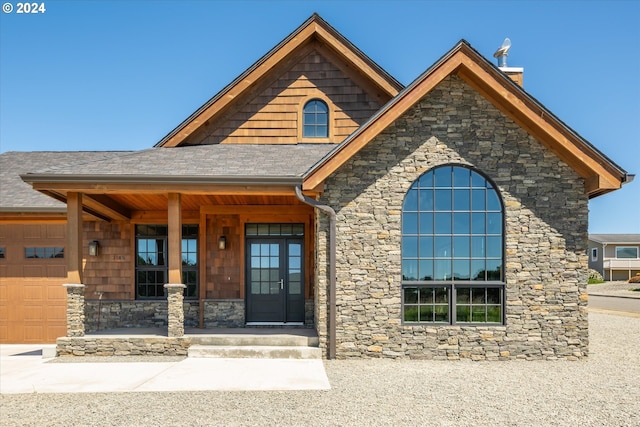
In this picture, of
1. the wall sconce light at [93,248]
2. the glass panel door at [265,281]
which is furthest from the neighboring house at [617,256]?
the wall sconce light at [93,248]

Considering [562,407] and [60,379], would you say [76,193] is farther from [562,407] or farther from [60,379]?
[562,407]

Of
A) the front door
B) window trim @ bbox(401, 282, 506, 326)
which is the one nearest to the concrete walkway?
window trim @ bbox(401, 282, 506, 326)

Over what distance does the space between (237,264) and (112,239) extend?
3.20 m

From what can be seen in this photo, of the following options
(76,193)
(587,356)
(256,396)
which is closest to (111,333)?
(76,193)

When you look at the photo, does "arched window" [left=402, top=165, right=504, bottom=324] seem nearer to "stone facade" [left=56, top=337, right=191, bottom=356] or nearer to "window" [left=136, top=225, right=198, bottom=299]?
"stone facade" [left=56, top=337, right=191, bottom=356]

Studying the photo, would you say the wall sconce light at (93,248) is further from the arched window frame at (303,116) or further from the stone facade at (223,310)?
the arched window frame at (303,116)

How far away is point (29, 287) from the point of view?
10.6m

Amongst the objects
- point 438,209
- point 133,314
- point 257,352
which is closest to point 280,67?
point 438,209

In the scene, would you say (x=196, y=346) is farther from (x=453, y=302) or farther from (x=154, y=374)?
(x=453, y=302)

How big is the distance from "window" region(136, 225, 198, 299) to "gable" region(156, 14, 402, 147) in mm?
2179

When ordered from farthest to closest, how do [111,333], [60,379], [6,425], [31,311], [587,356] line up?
[31,311] < [111,333] < [587,356] < [60,379] < [6,425]

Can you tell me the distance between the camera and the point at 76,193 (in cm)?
855

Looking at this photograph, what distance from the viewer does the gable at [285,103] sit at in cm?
1098

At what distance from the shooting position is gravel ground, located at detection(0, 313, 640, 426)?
207 inches
